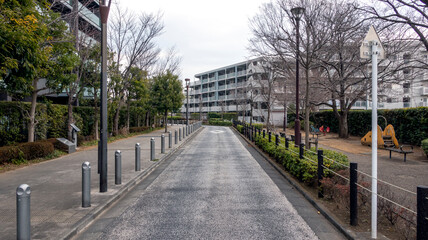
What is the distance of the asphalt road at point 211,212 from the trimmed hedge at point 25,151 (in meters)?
5.26

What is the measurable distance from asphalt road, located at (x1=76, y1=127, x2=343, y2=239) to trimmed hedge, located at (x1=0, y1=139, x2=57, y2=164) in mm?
5261

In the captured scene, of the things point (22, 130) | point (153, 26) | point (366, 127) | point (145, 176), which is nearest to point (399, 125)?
point (366, 127)

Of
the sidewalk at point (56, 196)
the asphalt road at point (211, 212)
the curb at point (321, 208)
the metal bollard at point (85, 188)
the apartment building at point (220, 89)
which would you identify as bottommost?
the asphalt road at point (211, 212)

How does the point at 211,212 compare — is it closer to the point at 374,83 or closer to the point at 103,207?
the point at 103,207

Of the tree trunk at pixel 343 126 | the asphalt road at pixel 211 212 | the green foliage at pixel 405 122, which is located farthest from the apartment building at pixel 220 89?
the asphalt road at pixel 211 212

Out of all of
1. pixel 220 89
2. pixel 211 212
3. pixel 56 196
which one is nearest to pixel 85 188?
pixel 56 196

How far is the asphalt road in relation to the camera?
14.5ft

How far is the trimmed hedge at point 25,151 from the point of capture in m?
9.60

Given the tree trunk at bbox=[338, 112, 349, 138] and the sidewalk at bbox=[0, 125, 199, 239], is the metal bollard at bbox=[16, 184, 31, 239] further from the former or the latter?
the tree trunk at bbox=[338, 112, 349, 138]

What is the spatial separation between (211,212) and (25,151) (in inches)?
343

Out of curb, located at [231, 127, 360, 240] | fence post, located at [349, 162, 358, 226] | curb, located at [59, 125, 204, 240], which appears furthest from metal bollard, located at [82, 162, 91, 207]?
fence post, located at [349, 162, 358, 226]

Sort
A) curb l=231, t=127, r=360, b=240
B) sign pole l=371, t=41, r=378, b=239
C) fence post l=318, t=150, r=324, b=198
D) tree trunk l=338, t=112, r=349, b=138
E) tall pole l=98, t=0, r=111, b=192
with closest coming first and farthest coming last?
1. sign pole l=371, t=41, r=378, b=239
2. curb l=231, t=127, r=360, b=240
3. fence post l=318, t=150, r=324, b=198
4. tall pole l=98, t=0, r=111, b=192
5. tree trunk l=338, t=112, r=349, b=138

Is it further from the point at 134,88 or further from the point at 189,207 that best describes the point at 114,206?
the point at 134,88

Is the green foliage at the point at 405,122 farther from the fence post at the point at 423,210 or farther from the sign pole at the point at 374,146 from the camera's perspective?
the fence post at the point at 423,210
